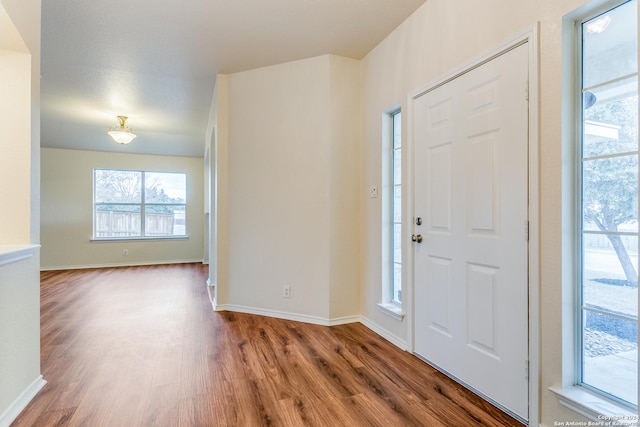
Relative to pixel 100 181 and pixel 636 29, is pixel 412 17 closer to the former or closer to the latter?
pixel 636 29

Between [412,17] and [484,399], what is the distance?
8.59 ft

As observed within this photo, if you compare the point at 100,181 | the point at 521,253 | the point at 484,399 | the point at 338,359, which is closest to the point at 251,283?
the point at 338,359

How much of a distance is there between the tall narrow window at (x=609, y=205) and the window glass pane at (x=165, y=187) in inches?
290

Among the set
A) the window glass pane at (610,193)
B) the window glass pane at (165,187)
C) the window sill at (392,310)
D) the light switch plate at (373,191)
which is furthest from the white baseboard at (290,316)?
the window glass pane at (165,187)

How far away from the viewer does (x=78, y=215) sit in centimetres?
644

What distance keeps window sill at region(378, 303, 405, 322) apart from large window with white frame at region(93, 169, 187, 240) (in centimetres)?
595

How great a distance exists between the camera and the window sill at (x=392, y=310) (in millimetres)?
2439

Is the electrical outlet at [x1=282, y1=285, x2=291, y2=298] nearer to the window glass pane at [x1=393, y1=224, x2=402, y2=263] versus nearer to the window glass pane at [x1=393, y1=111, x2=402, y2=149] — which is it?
the window glass pane at [x1=393, y1=224, x2=402, y2=263]

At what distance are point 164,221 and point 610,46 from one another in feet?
25.0

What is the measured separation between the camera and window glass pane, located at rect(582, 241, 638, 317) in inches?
48.3

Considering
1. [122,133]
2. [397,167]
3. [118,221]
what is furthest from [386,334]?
[118,221]

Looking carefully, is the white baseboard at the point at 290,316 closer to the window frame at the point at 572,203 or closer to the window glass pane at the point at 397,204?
the window glass pane at the point at 397,204

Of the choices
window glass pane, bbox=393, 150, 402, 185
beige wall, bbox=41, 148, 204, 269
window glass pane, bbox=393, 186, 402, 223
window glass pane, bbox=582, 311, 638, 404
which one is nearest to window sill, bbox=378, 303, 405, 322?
window glass pane, bbox=393, 186, 402, 223

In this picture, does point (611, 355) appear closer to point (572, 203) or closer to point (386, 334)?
point (572, 203)
